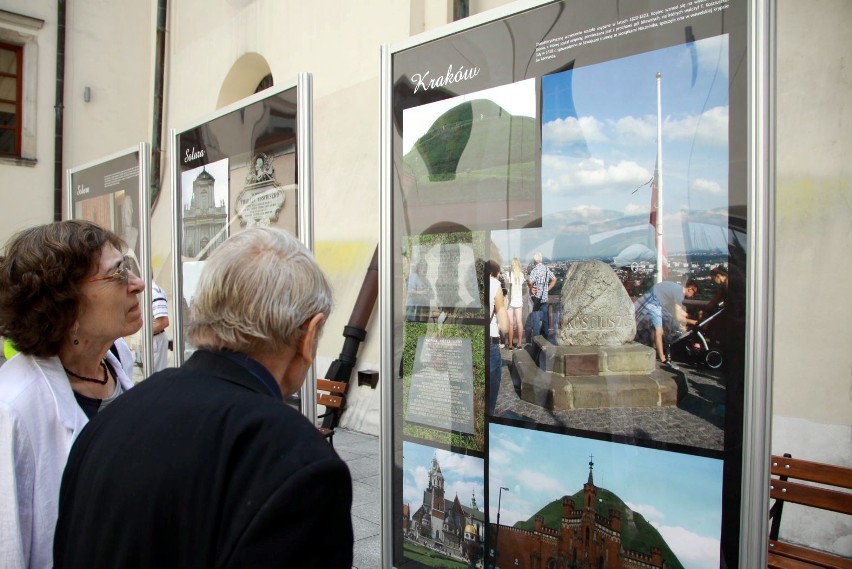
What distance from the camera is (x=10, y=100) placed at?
476 inches

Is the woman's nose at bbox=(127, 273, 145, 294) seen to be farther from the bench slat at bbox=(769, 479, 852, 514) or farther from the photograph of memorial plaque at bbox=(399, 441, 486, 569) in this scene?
the bench slat at bbox=(769, 479, 852, 514)

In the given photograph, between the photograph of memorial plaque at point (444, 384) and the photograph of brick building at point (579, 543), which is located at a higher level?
the photograph of memorial plaque at point (444, 384)

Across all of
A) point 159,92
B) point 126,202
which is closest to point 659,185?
point 126,202

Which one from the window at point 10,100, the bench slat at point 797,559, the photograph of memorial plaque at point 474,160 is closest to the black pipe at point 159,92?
the window at point 10,100

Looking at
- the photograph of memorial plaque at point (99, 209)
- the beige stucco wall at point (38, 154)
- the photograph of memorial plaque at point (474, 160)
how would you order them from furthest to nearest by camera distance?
the beige stucco wall at point (38, 154) < the photograph of memorial plaque at point (99, 209) < the photograph of memorial plaque at point (474, 160)

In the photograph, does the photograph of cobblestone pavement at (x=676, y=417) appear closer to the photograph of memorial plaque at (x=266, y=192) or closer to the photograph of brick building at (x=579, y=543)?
the photograph of brick building at (x=579, y=543)

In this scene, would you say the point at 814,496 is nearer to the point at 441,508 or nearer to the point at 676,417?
the point at 676,417

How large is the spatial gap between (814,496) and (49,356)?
3099 mm

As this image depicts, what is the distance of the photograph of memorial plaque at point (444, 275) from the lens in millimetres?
2373

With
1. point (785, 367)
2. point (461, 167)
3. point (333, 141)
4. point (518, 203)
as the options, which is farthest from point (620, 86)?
point (333, 141)

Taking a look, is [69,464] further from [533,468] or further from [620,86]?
[620,86]

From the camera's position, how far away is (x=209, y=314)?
49.8 inches

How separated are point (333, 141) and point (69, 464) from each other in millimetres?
6343

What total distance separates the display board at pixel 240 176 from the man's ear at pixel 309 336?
1380 millimetres
